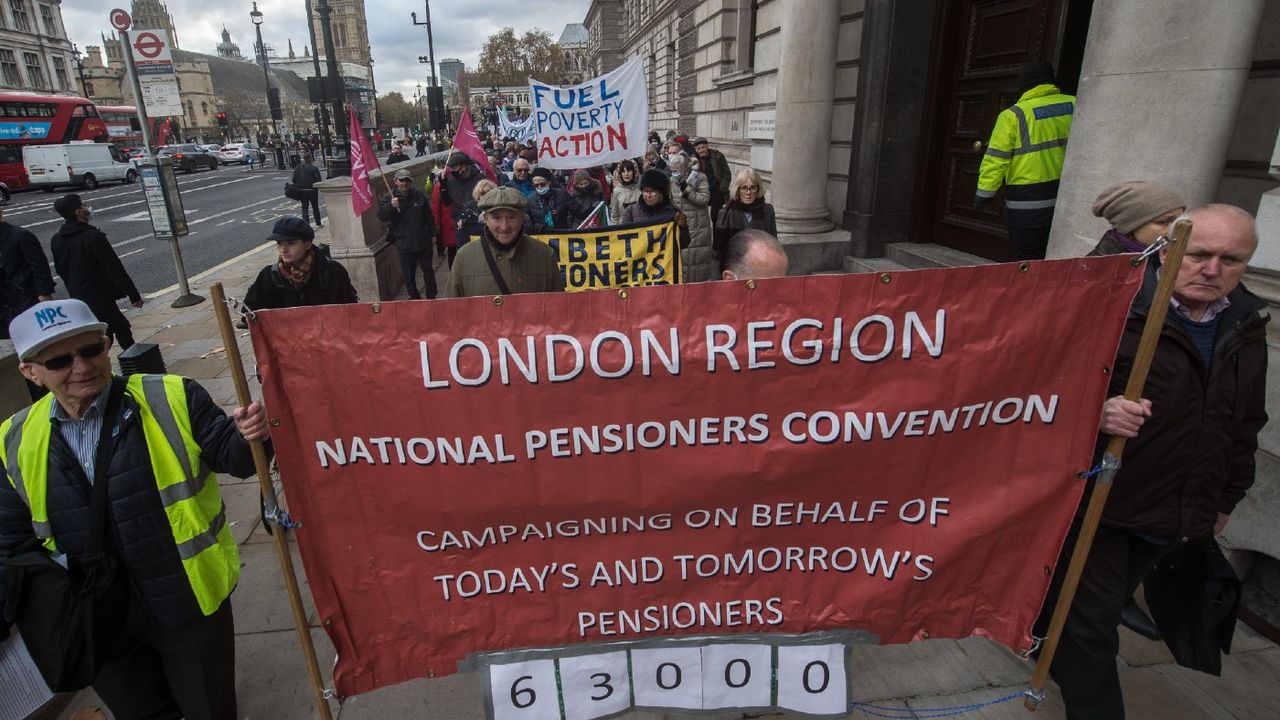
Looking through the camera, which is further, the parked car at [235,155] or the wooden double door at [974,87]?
the parked car at [235,155]

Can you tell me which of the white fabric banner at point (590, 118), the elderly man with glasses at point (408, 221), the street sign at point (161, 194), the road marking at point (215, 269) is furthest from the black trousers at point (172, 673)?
the road marking at point (215, 269)

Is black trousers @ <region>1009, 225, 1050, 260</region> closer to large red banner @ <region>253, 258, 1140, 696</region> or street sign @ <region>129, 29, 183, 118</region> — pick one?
large red banner @ <region>253, 258, 1140, 696</region>

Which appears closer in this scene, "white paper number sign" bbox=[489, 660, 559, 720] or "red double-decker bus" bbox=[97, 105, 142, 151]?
"white paper number sign" bbox=[489, 660, 559, 720]

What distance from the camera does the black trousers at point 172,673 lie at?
2371 mm

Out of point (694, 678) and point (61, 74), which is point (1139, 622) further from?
point (61, 74)

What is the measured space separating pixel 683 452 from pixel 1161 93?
3.76m

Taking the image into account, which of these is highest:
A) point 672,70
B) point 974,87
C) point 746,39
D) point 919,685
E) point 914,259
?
point 672,70

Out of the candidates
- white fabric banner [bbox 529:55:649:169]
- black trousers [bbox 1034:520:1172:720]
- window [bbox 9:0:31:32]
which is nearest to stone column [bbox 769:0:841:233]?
white fabric banner [bbox 529:55:649:169]

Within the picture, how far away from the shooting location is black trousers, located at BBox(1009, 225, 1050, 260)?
504 cm

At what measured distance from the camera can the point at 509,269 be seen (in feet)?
14.3

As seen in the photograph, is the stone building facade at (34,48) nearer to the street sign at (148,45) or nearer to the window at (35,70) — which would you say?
the window at (35,70)

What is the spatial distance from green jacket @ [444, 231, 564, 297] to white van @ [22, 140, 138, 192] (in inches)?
1380

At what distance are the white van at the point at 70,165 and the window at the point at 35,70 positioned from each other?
42.8 metres

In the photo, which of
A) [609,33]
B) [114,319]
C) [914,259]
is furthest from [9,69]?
[914,259]
